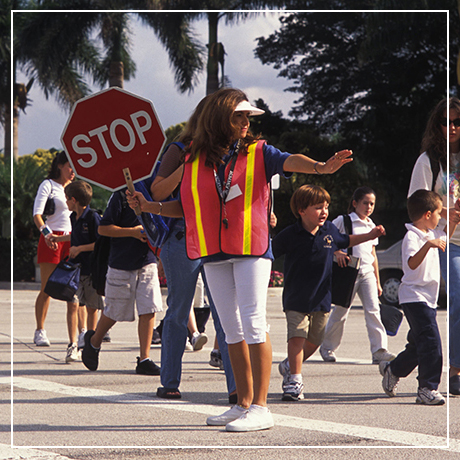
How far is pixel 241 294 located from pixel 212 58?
128 centimetres

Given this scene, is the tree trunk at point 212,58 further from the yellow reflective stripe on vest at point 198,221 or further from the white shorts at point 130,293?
the white shorts at point 130,293

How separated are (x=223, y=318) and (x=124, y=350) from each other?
3968 millimetres

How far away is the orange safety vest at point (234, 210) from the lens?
171 inches

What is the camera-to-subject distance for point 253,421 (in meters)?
4.36

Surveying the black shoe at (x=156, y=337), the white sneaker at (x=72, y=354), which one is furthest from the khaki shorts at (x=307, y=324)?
the black shoe at (x=156, y=337)

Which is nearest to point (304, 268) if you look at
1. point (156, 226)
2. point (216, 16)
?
point (156, 226)

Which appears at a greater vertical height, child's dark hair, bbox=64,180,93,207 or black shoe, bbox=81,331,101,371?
child's dark hair, bbox=64,180,93,207

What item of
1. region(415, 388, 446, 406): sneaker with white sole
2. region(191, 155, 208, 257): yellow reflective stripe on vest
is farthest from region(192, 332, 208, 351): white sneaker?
region(191, 155, 208, 257): yellow reflective stripe on vest

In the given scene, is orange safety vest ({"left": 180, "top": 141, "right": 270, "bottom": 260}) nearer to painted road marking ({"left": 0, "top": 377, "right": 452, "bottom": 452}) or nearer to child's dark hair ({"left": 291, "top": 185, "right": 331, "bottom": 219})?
painted road marking ({"left": 0, "top": 377, "right": 452, "bottom": 452})

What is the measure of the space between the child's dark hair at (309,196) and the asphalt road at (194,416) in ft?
4.42

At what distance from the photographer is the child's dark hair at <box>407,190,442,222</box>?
5.22 metres

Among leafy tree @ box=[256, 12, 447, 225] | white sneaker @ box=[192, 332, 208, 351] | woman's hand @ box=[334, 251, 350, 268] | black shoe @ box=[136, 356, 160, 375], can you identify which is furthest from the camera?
white sneaker @ box=[192, 332, 208, 351]

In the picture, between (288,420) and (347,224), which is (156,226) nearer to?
(288,420)

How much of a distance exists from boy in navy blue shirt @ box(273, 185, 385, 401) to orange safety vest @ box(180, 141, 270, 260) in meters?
1.35
